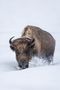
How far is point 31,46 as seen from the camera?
16.2 meters

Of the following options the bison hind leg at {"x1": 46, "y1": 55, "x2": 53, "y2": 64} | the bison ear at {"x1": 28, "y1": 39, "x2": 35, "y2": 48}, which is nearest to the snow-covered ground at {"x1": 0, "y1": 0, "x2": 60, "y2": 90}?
the bison hind leg at {"x1": 46, "y1": 55, "x2": 53, "y2": 64}

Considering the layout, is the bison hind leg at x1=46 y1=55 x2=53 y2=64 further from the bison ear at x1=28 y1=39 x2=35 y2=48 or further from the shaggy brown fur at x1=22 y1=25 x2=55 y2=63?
the bison ear at x1=28 y1=39 x2=35 y2=48

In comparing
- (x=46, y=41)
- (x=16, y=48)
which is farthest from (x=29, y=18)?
(x=16, y=48)

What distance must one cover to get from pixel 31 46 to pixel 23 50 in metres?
0.47

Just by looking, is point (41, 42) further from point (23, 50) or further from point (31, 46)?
point (23, 50)

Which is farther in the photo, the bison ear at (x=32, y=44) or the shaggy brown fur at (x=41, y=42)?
the shaggy brown fur at (x=41, y=42)

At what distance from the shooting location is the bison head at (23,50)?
1566 centimetres

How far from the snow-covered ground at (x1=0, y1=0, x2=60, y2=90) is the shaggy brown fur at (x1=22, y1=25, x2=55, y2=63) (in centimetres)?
24

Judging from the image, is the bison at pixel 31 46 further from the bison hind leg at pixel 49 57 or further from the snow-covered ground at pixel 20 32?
the snow-covered ground at pixel 20 32

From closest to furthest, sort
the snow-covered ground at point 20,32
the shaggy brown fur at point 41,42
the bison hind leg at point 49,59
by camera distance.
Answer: the snow-covered ground at point 20,32
the shaggy brown fur at point 41,42
the bison hind leg at point 49,59

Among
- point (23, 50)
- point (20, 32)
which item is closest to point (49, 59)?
point (23, 50)

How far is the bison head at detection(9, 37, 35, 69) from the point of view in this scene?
15656 millimetres

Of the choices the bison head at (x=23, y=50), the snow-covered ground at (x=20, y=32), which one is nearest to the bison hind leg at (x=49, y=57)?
the snow-covered ground at (x=20, y=32)

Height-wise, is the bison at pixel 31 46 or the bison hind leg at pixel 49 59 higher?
the bison at pixel 31 46
